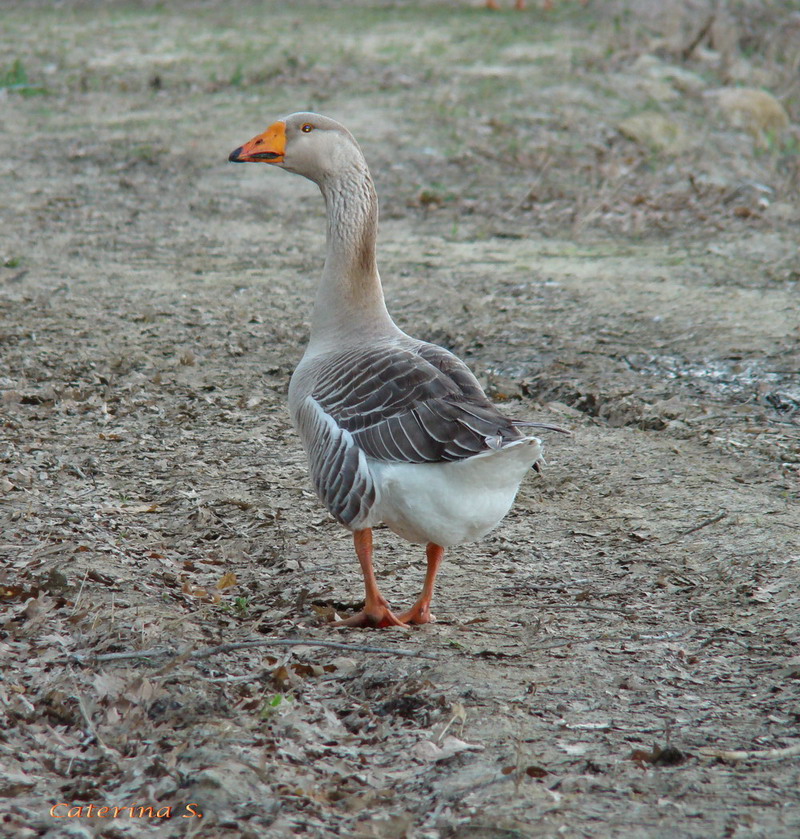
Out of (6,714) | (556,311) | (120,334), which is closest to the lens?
(6,714)

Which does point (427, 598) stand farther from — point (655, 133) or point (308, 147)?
point (655, 133)

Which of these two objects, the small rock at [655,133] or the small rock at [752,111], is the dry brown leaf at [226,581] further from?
the small rock at [752,111]

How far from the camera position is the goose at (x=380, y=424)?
3510 mm

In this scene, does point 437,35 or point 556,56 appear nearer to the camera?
point 556,56

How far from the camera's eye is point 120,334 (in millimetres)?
6594

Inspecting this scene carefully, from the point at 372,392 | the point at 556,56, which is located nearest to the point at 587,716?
the point at 372,392

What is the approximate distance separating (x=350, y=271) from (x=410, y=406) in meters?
0.95

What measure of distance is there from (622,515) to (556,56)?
10867mm

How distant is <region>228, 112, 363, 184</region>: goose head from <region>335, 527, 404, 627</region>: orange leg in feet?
5.35

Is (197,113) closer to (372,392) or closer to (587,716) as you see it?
(372,392)

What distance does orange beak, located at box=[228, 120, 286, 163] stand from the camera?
454 centimetres

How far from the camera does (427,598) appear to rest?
3.84 m

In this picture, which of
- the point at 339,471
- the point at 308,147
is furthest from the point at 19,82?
the point at 339,471

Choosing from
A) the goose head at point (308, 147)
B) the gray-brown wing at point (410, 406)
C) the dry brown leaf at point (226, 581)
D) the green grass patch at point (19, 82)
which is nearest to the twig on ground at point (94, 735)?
the dry brown leaf at point (226, 581)
